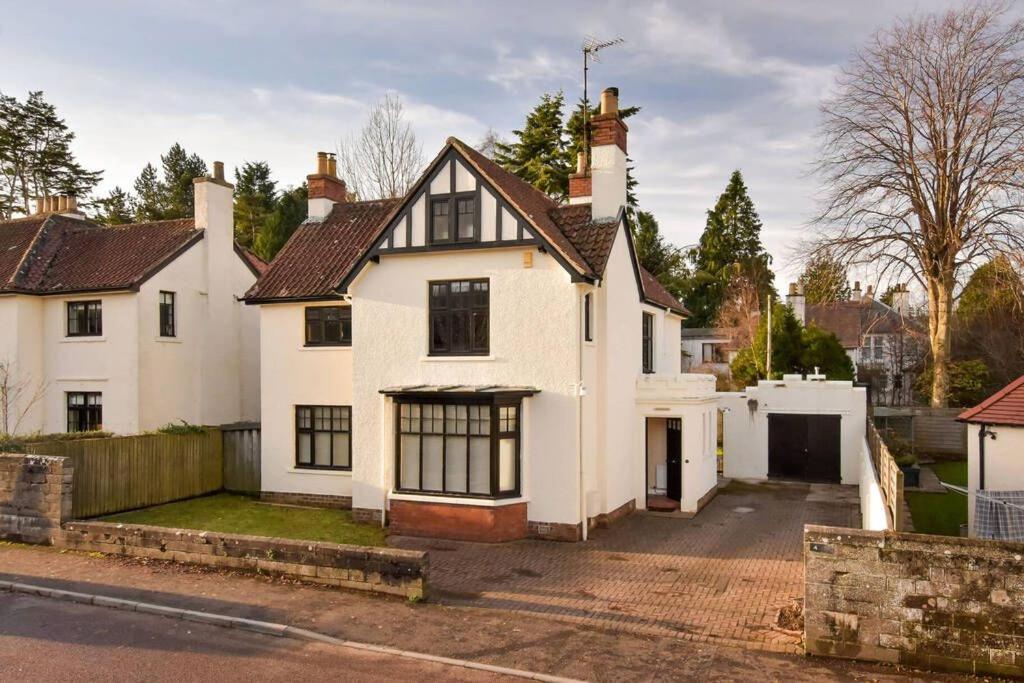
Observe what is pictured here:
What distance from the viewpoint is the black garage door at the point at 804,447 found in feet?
78.2

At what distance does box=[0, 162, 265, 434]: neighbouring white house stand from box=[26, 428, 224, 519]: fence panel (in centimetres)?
290

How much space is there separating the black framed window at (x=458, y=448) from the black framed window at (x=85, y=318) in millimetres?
12158

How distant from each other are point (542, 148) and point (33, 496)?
33275 millimetres

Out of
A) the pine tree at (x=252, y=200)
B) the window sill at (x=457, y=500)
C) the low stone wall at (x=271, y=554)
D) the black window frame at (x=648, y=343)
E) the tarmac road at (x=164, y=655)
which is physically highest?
the pine tree at (x=252, y=200)

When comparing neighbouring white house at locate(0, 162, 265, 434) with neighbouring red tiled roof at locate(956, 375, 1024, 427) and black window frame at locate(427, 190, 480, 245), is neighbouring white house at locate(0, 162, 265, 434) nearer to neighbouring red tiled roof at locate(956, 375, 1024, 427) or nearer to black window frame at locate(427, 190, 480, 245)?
black window frame at locate(427, 190, 480, 245)

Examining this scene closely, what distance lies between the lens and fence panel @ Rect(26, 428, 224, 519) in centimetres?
1655

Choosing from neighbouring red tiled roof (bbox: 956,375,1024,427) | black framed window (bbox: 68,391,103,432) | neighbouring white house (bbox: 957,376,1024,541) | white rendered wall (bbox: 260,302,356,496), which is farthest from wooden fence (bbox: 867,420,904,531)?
black framed window (bbox: 68,391,103,432)

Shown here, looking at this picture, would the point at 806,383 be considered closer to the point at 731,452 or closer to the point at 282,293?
the point at 731,452

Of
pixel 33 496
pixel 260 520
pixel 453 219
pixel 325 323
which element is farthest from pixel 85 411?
pixel 453 219

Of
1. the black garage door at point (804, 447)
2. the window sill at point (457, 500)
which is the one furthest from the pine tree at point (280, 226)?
the black garage door at point (804, 447)

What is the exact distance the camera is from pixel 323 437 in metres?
19.5

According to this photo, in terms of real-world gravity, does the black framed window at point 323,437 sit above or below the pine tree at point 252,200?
below

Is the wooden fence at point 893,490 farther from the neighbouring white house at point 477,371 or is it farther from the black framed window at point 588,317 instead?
the black framed window at point 588,317

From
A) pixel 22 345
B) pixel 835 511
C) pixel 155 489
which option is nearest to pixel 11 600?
pixel 155 489
